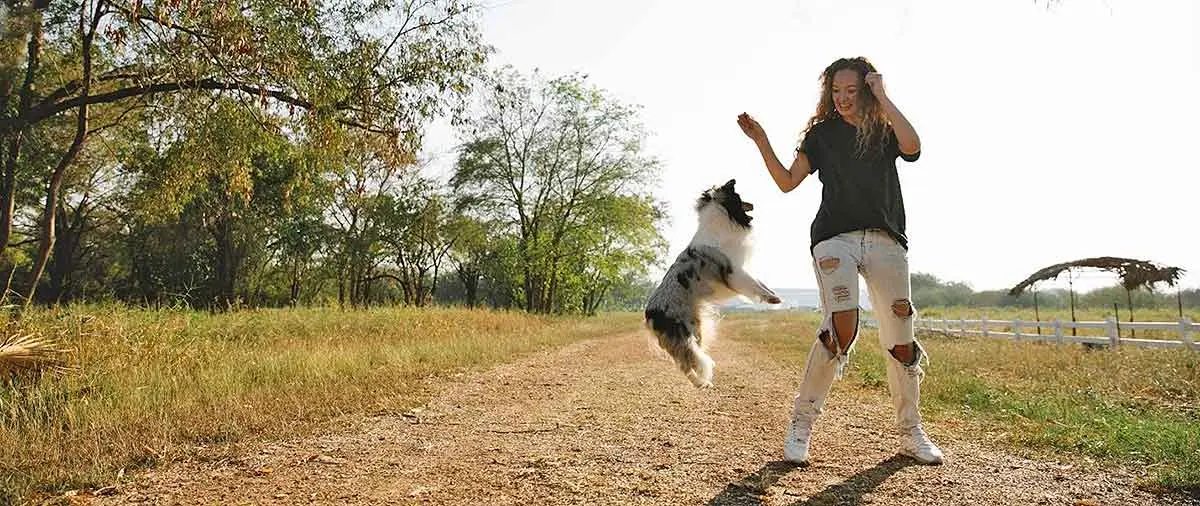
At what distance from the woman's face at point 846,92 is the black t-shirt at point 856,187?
A: 0.09 meters

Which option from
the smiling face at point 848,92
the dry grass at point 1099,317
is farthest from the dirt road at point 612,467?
the dry grass at point 1099,317

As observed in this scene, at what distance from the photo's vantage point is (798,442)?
3699 mm

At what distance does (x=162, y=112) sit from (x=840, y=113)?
36.6 feet

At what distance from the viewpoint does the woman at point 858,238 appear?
140 inches

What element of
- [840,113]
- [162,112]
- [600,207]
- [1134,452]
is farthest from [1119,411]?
[600,207]

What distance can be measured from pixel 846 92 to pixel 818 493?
85.8 inches

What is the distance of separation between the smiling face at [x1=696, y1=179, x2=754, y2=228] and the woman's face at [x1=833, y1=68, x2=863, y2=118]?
74 centimetres

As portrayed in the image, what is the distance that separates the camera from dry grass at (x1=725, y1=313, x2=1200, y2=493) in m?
4.00

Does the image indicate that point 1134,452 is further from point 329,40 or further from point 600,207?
point 600,207

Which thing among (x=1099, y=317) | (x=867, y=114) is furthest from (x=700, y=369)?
(x=1099, y=317)

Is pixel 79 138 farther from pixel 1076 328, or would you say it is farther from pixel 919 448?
pixel 1076 328

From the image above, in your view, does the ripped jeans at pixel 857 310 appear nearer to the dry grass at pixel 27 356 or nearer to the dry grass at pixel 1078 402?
the dry grass at pixel 1078 402

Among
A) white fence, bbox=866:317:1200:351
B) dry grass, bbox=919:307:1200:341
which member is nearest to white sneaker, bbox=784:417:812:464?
white fence, bbox=866:317:1200:351

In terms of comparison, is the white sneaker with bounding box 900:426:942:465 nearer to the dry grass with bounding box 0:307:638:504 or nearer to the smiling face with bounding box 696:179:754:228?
the smiling face with bounding box 696:179:754:228
